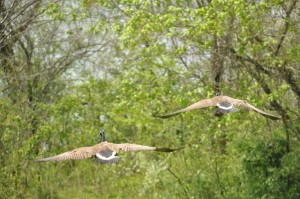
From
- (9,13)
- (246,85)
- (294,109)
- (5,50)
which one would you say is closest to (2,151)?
(9,13)

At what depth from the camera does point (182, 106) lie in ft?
37.6

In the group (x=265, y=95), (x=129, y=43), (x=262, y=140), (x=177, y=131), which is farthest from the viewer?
(x=177, y=131)

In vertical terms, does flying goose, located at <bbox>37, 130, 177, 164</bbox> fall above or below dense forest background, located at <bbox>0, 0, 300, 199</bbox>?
above

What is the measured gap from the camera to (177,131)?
12.3m

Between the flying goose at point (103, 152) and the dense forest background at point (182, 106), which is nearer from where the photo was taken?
the flying goose at point (103, 152)

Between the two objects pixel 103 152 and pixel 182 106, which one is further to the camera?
pixel 182 106

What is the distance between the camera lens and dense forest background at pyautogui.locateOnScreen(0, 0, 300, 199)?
1036 cm

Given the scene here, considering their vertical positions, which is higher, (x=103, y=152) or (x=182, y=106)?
(x=103, y=152)

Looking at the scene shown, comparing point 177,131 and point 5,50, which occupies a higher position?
point 5,50

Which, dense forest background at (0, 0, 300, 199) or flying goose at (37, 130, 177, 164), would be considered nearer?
flying goose at (37, 130, 177, 164)

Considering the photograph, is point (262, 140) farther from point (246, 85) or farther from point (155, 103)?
point (155, 103)

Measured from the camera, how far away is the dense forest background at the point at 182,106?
34.0 ft

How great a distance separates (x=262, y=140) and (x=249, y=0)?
2233 mm

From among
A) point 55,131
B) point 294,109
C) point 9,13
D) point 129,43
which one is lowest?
point 55,131
